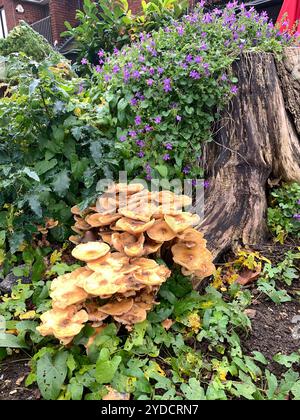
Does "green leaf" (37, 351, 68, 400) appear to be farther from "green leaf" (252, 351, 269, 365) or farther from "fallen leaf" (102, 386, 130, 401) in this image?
"green leaf" (252, 351, 269, 365)

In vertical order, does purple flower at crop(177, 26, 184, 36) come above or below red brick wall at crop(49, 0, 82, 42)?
below

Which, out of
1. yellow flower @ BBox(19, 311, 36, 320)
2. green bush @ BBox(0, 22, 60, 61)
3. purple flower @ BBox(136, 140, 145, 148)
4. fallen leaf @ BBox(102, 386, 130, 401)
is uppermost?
green bush @ BBox(0, 22, 60, 61)

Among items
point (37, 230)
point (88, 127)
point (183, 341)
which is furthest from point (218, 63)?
point (183, 341)

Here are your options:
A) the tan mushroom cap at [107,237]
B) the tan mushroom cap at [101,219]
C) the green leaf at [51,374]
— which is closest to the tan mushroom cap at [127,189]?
the tan mushroom cap at [101,219]

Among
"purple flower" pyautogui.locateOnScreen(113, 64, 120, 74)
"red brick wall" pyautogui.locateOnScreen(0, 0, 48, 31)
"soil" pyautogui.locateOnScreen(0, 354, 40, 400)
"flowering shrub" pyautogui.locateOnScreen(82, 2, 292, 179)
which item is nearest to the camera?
"soil" pyautogui.locateOnScreen(0, 354, 40, 400)

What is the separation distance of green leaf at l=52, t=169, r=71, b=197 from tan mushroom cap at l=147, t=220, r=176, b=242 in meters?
0.85

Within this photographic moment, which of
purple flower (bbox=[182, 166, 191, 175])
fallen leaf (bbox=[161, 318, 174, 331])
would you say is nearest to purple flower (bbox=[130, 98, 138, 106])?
purple flower (bbox=[182, 166, 191, 175])

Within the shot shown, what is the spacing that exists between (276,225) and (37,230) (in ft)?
7.34

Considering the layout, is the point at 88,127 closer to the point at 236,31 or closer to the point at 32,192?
the point at 32,192

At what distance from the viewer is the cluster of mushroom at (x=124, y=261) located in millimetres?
1874

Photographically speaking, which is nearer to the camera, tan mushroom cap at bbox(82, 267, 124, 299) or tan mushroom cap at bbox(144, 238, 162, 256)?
tan mushroom cap at bbox(82, 267, 124, 299)

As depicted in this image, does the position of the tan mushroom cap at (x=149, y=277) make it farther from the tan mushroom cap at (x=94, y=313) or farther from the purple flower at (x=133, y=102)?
the purple flower at (x=133, y=102)

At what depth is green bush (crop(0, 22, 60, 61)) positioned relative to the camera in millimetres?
7559

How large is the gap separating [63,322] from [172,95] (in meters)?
2.10
